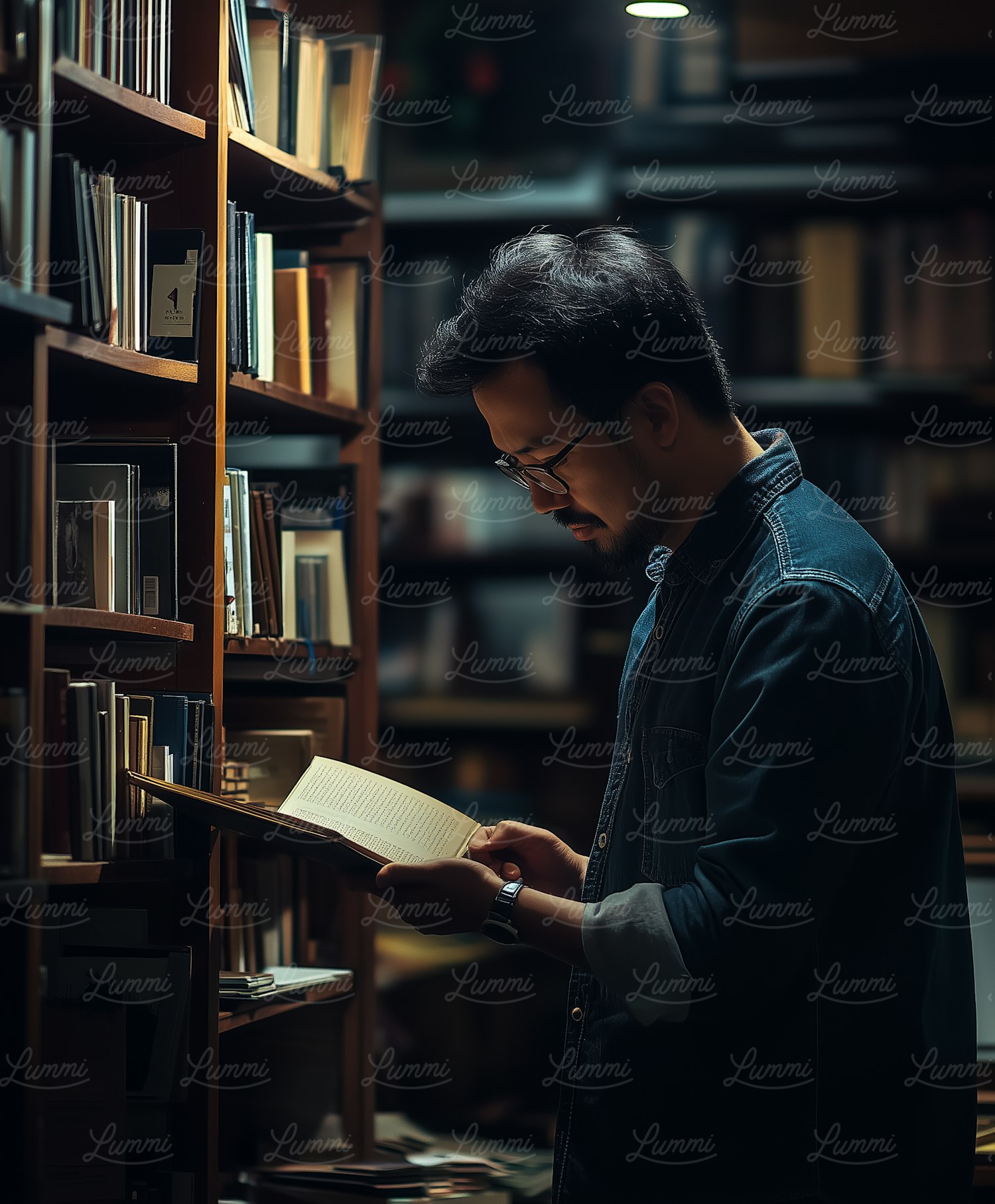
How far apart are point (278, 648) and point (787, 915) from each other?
3.50ft

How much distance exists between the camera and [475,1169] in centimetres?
225

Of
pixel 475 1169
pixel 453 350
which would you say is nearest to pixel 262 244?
pixel 453 350

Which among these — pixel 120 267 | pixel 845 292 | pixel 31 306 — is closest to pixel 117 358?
pixel 120 267

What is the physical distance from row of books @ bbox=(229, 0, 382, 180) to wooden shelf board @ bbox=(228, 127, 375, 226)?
4 centimetres

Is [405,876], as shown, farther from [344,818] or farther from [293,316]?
[293,316]

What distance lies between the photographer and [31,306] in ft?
4.18

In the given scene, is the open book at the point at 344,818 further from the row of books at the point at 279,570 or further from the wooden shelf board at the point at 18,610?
the row of books at the point at 279,570

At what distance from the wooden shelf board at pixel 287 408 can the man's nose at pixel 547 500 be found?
552 mm

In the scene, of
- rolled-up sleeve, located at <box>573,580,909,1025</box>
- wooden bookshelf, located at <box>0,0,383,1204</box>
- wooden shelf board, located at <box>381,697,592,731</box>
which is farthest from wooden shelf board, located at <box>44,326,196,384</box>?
wooden shelf board, located at <box>381,697,592,731</box>

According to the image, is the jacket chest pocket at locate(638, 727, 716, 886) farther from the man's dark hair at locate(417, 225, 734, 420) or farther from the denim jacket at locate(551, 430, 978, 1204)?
the man's dark hair at locate(417, 225, 734, 420)

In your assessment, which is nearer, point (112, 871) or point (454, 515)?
point (112, 871)

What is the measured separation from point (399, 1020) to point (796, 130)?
1.91 m

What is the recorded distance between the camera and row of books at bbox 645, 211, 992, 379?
7.68 ft

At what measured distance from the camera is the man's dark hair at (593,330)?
54.6 inches
